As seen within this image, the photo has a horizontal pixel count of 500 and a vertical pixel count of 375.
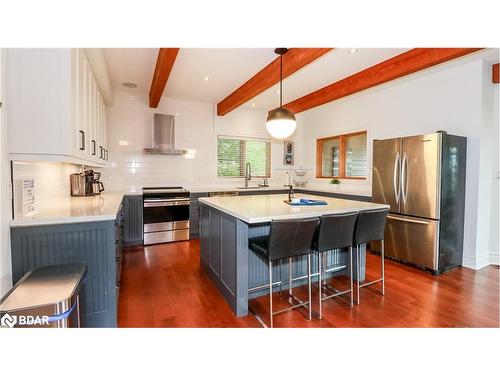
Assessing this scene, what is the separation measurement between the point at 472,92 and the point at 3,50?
15.0 ft

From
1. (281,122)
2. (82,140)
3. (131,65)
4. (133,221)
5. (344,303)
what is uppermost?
(131,65)

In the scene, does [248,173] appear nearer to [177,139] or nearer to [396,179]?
[177,139]

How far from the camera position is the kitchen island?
6.89 ft

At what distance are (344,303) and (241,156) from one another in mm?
3893

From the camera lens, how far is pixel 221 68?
11.1 ft

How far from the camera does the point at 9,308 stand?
41.5 inches

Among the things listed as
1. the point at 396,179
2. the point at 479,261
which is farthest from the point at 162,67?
the point at 479,261

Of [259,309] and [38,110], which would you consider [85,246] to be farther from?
[259,309]

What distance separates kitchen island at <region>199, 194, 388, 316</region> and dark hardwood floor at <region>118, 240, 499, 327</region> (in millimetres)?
155

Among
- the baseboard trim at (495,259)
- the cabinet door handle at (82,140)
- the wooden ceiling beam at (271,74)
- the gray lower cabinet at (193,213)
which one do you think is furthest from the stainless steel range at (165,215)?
→ the baseboard trim at (495,259)

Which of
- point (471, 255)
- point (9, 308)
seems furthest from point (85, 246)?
point (471, 255)

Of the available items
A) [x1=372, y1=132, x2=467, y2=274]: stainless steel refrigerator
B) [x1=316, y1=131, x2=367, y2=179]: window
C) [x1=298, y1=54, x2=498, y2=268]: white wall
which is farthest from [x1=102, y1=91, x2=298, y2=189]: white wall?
[x1=372, y1=132, x2=467, y2=274]: stainless steel refrigerator

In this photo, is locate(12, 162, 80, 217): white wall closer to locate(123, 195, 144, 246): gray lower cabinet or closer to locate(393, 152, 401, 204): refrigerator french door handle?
locate(123, 195, 144, 246): gray lower cabinet

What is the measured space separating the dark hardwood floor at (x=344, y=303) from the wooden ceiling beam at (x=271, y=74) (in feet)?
8.12
